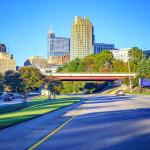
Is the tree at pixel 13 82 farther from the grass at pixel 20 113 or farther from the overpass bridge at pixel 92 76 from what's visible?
the overpass bridge at pixel 92 76

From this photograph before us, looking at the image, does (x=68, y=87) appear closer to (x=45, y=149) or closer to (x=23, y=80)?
(x=23, y=80)

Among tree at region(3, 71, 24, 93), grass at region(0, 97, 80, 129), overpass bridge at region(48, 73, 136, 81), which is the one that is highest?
overpass bridge at region(48, 73, 136, 81)

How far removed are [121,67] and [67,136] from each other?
576 feet

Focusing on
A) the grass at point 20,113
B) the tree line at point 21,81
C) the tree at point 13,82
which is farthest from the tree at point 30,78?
the grass at point 20,113

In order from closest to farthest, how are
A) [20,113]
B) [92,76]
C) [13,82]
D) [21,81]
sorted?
[20,113] → [13,82] → [21,81] → [92,76]

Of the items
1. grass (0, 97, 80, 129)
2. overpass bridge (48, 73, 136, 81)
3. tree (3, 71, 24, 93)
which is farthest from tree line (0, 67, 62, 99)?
overpass bridge (48, 73, 136, 81)

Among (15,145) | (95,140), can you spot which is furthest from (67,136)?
(15,145)

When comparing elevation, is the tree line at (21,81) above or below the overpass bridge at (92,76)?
below

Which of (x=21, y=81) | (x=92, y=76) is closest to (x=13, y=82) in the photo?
(x=21, y=81)

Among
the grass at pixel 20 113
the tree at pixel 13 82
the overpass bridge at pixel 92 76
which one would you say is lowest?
the grass at pixel 20 113

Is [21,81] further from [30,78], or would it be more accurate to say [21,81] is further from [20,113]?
[20,113]

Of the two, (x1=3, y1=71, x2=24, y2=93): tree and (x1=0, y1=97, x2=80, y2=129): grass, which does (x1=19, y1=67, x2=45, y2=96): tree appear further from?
(x1=0, y1=97, x2=80, y2=129): grass

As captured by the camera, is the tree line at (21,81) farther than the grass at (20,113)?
Yes

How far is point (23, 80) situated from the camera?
63.0m
